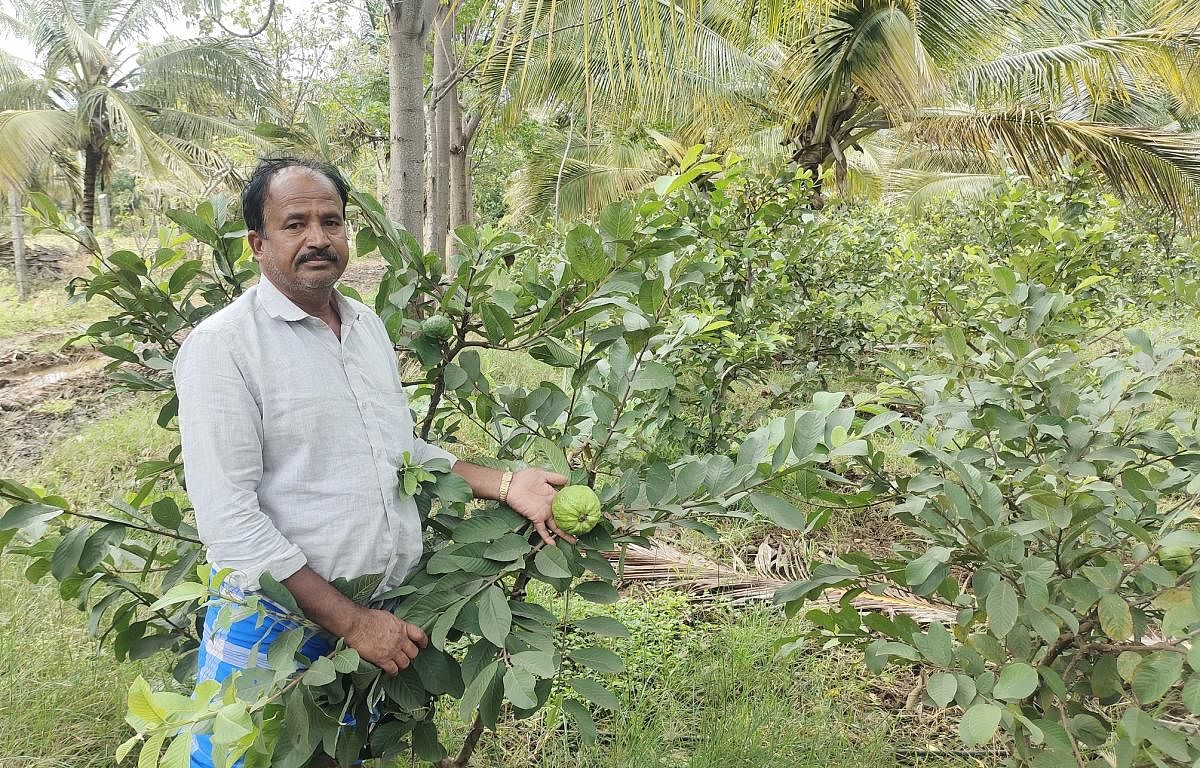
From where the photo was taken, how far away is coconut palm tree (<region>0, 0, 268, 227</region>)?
34.0 ft

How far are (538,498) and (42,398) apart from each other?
553 cm

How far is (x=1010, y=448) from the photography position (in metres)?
1.58

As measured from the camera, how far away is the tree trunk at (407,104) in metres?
2.52

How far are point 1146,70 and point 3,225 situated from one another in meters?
18.7

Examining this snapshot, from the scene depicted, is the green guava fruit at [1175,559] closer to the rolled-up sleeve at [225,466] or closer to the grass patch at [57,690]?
the rolled-up sleeve at [225,466]

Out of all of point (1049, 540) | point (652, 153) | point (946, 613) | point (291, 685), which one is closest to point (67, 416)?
point (291, 685)

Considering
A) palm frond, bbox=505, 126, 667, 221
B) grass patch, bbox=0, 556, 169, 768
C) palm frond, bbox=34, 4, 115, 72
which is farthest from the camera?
palm frond, bbox=505, 126, 667, 221

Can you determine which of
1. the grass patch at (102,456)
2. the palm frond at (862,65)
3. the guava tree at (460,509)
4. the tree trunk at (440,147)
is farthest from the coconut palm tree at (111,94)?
the guava tree at (460,509)

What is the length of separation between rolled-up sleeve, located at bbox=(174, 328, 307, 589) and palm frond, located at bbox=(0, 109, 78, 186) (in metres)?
11.0

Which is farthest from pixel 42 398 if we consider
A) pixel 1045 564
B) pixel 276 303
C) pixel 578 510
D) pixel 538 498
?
pixel 1045 564

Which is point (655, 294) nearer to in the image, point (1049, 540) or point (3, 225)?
A: point (1049, 540)

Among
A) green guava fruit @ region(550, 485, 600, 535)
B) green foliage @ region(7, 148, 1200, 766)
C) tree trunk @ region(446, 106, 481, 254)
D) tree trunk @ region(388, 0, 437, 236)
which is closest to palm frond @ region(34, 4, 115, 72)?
tree trunk @ region(446, 106, 481, 254)

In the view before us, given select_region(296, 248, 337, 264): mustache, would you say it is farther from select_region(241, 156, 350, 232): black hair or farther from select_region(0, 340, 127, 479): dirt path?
select_region(0, 340, 127, 479): dirt path

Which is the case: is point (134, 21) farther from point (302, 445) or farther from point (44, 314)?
point (302, 445)
